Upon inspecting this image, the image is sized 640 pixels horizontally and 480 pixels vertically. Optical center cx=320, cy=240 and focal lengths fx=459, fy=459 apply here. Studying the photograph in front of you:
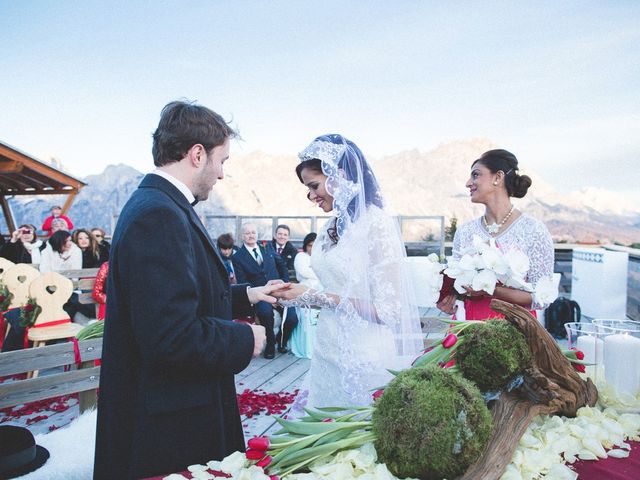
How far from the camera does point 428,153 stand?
2469 inches

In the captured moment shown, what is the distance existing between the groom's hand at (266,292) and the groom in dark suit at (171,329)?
509 millimetres

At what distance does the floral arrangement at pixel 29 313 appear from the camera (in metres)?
5.43

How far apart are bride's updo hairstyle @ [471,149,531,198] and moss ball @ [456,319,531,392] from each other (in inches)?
67.6

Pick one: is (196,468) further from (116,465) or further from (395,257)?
(395,257)

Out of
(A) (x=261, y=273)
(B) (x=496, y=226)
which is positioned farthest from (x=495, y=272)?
(A) (x=261, y=273)

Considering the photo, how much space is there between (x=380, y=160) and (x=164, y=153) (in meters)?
63.2

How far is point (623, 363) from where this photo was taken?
1.56 metres

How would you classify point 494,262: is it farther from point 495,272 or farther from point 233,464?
point 233,464

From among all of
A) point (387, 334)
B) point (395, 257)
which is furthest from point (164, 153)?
point (387, 334)

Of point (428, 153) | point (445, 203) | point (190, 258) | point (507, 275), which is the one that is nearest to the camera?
point (190, 258)

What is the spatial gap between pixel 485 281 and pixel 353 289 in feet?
2.46

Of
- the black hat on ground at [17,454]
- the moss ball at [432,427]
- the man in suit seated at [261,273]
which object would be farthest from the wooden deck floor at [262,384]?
the black hat on ground at [17,454]

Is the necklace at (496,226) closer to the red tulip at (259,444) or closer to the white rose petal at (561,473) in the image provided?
the white rose petal at (561,473)

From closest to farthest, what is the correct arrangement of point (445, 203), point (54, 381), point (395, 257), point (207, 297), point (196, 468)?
point (196, 468) < point (207, 297) < point (395, 257) < point (54, 381) < point (445, 203)
